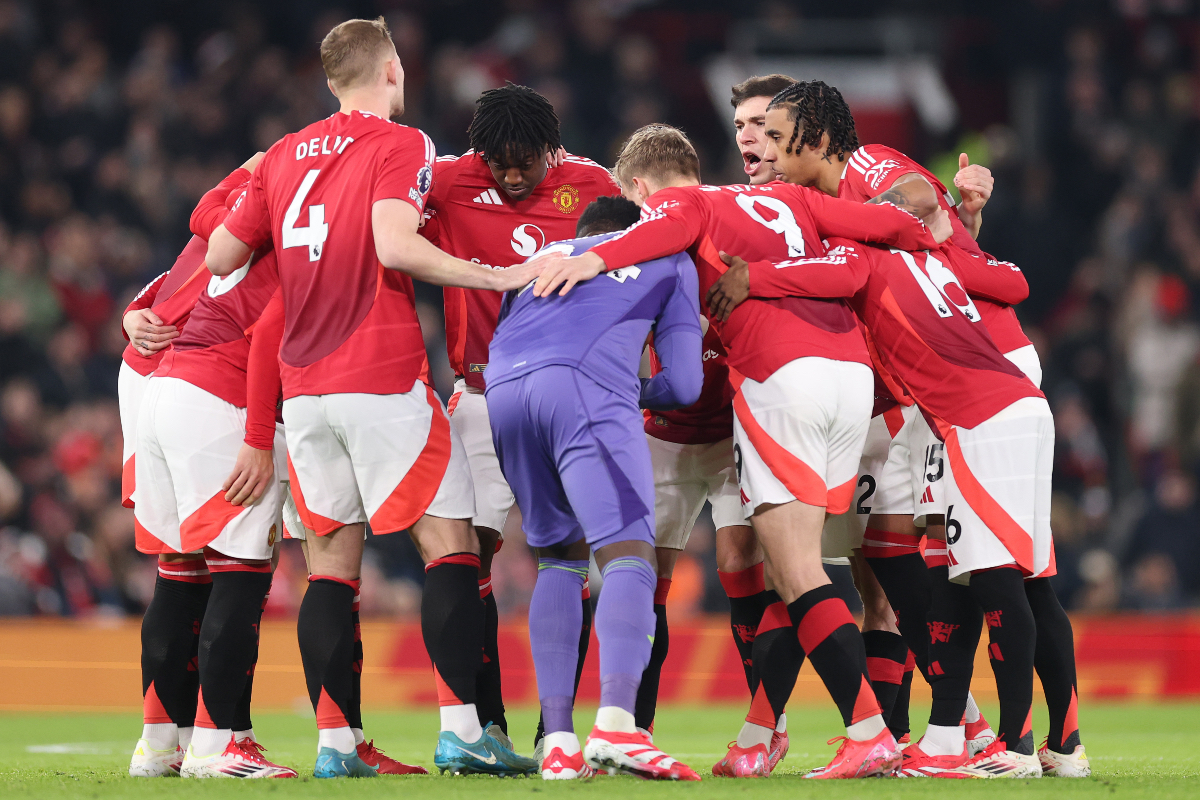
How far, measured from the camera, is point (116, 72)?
1411 cm

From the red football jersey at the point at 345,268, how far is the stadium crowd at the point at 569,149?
6079 millimetres

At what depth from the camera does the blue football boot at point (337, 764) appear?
14.7ft

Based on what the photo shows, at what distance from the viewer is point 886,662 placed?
211 inches

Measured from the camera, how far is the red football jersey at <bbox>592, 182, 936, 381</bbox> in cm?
468

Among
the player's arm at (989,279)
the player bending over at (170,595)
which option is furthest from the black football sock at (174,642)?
the player's arm at (989,279)

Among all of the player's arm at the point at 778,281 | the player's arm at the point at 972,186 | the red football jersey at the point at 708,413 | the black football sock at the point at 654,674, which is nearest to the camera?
the player's arm at the point at 778,281

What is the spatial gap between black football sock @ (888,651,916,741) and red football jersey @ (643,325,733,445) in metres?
1.22

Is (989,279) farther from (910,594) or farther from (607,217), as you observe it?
(607,217)

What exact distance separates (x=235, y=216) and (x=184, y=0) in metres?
10.9

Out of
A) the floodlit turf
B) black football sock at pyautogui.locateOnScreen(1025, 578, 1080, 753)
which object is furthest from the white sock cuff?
black football sock at pyautogui.locateOnScreen(1025, 578, 1080, 753)

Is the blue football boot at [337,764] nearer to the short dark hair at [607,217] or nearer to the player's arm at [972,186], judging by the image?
the short dark hair at [607,217]

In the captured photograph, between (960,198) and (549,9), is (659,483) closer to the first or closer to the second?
(960,198)

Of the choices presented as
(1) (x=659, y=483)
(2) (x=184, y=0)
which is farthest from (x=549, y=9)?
(1) (x=659, y=483)

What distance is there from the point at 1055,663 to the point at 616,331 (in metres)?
1.96
